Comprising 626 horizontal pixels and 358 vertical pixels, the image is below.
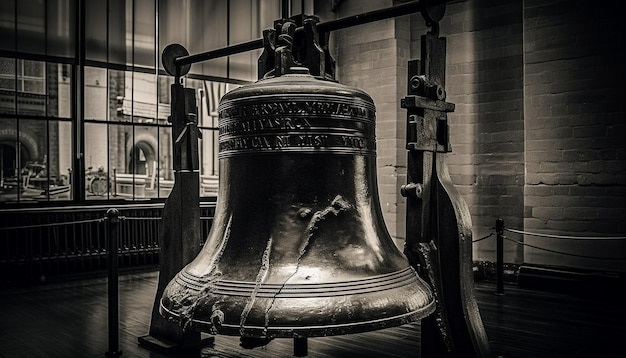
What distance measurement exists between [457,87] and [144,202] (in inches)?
175

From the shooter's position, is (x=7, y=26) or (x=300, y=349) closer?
(x=300, y=349)

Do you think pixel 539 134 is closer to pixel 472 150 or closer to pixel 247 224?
pixel 472 150

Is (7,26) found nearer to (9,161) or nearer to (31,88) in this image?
(31,88)

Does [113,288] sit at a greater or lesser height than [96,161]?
lesser

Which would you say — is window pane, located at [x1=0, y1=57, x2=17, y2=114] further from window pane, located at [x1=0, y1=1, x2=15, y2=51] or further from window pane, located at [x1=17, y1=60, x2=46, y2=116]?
window pane, located at [x1=0, y1=1, x2=15, y2=51]

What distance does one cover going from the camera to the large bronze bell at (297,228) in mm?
1630

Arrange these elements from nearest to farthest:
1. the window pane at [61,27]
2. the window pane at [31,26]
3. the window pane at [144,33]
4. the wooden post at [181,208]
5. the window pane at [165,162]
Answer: the wooden post at [181,208] → the window pane at [31,26] → the window pane at [61,27] → the window pane at [144,33] → the window pane at [165,162]

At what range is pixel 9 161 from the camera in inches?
289

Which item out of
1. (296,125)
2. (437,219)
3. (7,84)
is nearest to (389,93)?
(7,84)

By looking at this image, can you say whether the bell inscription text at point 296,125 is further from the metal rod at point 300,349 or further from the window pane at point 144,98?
the window pane at point 144,98

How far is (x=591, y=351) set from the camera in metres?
4.36

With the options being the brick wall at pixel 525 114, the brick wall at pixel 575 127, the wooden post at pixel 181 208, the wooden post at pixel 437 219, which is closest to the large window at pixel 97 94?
the brick wall at pixel 525 114

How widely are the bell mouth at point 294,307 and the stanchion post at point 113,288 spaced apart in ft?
8.78

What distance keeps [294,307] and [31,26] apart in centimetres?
703
